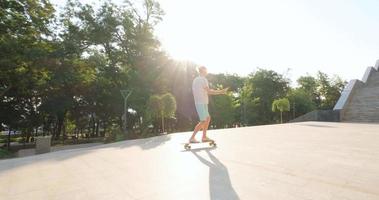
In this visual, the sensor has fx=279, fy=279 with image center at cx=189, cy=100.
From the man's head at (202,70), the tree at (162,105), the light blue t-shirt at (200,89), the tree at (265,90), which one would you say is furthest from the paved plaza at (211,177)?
the tree at (265,90)

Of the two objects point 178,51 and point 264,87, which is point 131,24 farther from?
point 264,87

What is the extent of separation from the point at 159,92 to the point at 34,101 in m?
12.3

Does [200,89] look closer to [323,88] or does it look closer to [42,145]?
[42,145]

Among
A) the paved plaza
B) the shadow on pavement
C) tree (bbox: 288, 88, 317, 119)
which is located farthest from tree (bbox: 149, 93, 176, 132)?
tree (bbox: 288, 88, 317, 119)

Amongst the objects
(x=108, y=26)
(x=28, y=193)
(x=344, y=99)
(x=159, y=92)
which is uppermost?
(x=108, y=26)

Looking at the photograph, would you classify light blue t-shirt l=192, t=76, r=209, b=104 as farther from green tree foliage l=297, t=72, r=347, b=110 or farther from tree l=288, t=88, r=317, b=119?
green tree foliage l=297, t=72, r=347, b=110

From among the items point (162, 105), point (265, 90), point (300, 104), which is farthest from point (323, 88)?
point (162, 105)

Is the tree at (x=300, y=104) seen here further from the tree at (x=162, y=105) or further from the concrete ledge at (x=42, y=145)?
the concrete ledge at (x=42, y=145)

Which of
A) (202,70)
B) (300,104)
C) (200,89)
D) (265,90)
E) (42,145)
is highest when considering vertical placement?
(265,90)

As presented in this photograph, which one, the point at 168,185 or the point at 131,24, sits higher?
the point at 131,24

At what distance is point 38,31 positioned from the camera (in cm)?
1858

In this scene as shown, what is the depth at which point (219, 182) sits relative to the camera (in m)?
2.95

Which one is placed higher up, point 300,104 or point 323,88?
point 323,88

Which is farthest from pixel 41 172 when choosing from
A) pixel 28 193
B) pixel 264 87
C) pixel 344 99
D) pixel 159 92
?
pixel 264 87
